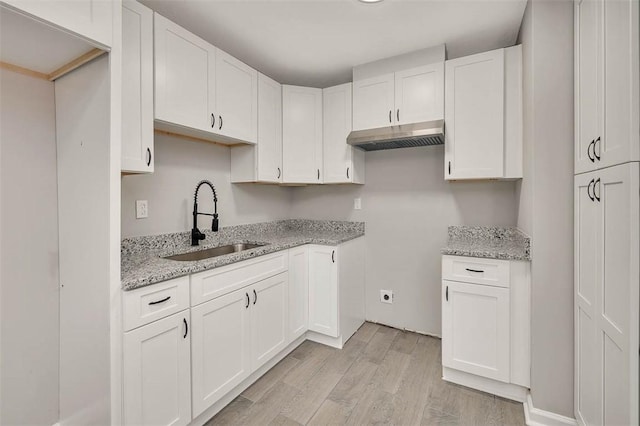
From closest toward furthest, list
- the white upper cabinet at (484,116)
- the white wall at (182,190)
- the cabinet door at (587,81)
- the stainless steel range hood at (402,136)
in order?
the cabinet door at (587,81) < the white wall at (182,190) < the white upper cabinet at (484,116) < the stainless steel range hood at (402,136)

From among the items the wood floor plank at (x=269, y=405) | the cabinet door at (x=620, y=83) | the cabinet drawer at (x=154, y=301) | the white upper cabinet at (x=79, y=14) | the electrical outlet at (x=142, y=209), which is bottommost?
the wood floor plank at (x=269, y=405)

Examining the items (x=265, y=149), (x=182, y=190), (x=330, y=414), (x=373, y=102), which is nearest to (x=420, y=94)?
(x=373, y=102)

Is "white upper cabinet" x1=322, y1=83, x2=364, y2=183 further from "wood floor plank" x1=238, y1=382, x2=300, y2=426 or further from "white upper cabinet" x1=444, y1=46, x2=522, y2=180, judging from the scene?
"wood floor plank" x1=238, y1=382, x2=300, y2=426

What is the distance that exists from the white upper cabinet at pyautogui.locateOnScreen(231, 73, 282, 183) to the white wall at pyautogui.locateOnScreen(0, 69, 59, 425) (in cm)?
123

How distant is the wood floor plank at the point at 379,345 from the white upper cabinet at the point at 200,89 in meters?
1.97

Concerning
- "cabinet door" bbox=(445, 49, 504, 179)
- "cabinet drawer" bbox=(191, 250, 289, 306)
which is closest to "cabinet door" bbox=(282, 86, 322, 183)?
"cabinet drawer" bbox=(191, 250, 289, 306)

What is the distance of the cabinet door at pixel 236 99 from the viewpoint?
2029 millimetres

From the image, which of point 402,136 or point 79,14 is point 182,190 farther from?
point 402,136

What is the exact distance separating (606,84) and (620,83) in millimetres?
147

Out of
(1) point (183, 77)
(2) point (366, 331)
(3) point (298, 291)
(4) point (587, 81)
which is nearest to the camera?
(4) point (587, 81)

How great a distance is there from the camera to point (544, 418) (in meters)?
1.62

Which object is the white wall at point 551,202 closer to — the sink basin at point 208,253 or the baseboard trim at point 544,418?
the baseboard trim at point 544,418

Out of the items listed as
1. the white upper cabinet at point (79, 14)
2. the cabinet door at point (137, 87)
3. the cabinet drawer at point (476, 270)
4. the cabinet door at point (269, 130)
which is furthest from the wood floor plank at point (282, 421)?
the white upper cabinet at point (79, 14)

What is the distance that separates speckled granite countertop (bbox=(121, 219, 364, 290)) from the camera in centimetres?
141
